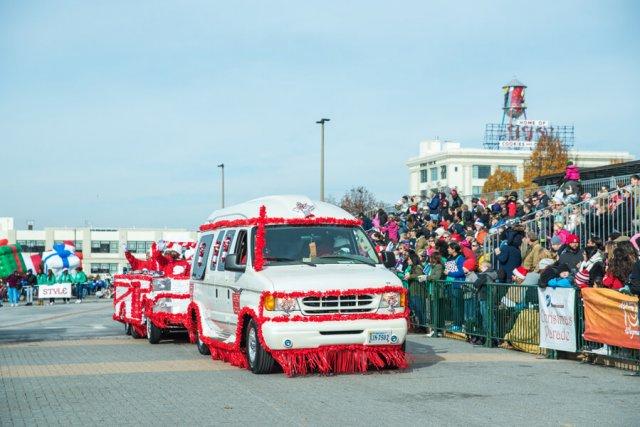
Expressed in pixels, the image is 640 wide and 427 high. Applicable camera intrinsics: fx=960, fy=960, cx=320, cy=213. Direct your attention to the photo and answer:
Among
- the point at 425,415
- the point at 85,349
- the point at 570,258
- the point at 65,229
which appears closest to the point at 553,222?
the point at 570,258

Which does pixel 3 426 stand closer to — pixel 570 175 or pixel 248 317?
pixel 248 317

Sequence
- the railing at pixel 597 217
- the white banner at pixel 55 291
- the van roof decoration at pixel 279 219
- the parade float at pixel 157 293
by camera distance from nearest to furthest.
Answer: the van roof decoration at pixel 279 219 → the parade float at pixel 157 293 → the railing at pixel 597 217 → the white banner at pixel 55 291

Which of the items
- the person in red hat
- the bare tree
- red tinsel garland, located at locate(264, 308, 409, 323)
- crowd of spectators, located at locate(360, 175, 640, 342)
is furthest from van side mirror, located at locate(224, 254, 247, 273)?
the bare tree

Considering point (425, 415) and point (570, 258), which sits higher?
point (570, 258)

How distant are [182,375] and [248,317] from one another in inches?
49.2

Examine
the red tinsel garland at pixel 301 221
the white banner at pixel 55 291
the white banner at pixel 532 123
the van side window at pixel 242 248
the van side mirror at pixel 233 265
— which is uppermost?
the white banner at pixel 532 123

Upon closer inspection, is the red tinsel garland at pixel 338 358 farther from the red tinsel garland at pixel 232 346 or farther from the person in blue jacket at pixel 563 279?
the person in blue jacket at pixel 563 279

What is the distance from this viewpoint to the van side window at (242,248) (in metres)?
14.4

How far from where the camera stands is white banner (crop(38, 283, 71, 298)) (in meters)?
49.2

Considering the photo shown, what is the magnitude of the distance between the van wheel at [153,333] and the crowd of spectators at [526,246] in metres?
6.07

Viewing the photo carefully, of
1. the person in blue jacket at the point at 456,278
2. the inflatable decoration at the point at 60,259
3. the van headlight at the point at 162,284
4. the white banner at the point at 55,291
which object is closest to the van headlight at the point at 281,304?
the van headlight at the point at 162,284

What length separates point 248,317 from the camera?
14.0m

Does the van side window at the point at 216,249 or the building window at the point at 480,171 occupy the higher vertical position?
the building window at the point at 480,171

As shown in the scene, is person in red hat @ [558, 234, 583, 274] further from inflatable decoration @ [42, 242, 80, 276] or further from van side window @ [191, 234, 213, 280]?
Result: inflatable decoration @ [42, 242, 80, 276]
